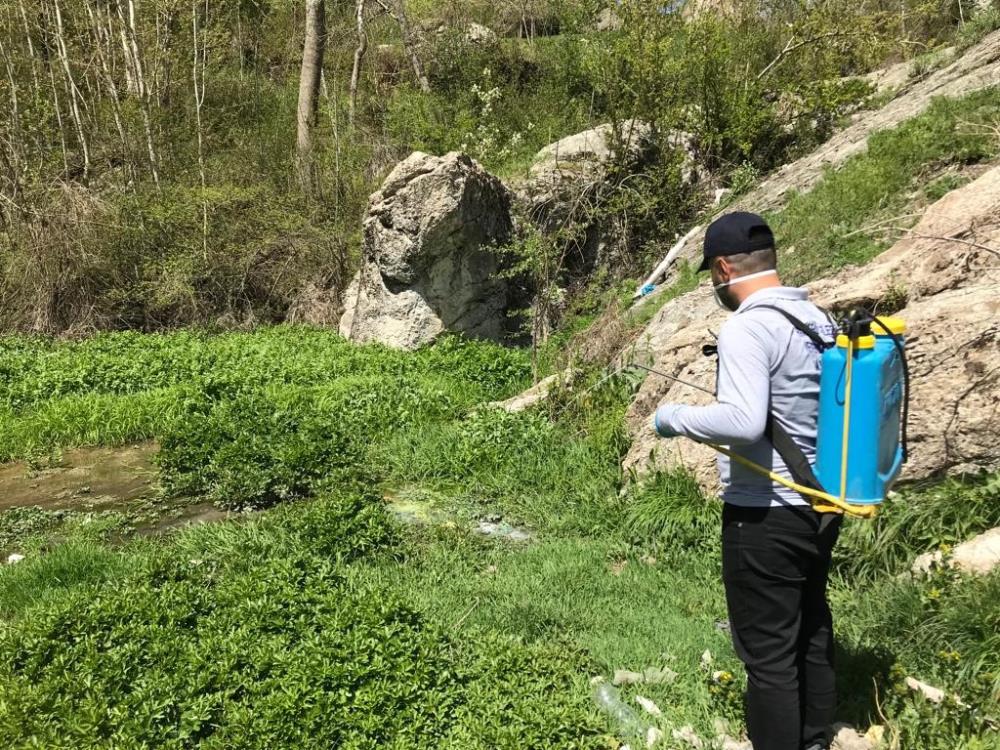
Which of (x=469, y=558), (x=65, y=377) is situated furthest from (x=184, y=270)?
(x=469, y=558)

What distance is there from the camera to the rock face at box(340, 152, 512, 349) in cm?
1061

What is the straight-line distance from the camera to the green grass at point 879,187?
6730 mm

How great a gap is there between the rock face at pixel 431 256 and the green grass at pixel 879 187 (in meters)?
4.30

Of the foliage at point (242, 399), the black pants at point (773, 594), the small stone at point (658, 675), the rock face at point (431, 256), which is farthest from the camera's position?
the rock face at point (431, 256)

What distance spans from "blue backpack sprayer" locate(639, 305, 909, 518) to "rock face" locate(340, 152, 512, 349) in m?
8.25

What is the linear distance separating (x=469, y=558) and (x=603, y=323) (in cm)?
400

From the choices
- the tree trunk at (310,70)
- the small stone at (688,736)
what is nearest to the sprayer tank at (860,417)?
the small stone at (688,736)

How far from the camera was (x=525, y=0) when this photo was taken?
18328 mm

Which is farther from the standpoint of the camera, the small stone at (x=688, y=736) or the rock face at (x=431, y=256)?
the rock face at (x=431, y=256)

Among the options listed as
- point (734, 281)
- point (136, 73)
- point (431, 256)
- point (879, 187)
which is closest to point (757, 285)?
point (734, 281)

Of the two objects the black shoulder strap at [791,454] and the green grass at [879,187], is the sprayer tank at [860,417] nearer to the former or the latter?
Answer: the black shoulder strap at [791,454]

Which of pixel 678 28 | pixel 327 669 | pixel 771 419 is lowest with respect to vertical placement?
pixel 327 669

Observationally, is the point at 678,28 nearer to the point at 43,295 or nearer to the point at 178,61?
the point at 178,61

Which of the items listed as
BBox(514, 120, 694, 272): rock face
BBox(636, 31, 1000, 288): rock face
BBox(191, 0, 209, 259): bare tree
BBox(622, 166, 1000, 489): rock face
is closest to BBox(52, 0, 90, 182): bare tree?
BBox(191, 0, 209, 259): bare tree
